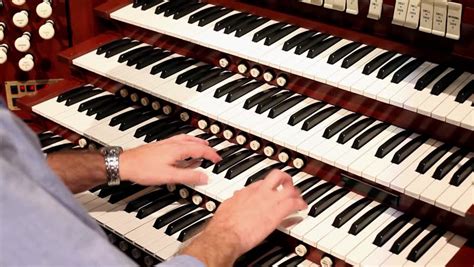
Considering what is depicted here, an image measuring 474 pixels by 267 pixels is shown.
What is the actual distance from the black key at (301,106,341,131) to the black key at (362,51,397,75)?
0.55ft

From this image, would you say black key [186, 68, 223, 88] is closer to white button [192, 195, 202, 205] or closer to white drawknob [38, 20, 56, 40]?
white button [192, 195, 202, 205]

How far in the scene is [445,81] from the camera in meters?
2.30

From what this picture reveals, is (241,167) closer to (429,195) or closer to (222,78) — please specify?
(222,78)

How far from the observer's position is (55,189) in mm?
1236

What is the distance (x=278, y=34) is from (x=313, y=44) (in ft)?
0.46

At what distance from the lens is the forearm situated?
7.48ft

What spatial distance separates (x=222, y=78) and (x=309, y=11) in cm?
38

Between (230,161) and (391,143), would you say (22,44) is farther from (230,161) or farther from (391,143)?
(391,143)

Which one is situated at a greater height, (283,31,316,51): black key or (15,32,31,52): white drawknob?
(283,31,316,51): black key

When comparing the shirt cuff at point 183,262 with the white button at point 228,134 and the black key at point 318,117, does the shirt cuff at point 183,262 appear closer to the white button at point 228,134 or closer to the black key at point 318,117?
the black key at point 318,117

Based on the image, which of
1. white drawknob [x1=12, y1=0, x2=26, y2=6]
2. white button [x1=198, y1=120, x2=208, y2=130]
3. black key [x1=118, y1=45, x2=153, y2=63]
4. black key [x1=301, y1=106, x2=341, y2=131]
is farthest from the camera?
white drawknob [x1=12, y1=0, x2=26, y2=6]

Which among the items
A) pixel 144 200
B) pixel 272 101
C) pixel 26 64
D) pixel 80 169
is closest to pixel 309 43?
pixel 272 101

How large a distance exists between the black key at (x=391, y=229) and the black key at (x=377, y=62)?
46 cm

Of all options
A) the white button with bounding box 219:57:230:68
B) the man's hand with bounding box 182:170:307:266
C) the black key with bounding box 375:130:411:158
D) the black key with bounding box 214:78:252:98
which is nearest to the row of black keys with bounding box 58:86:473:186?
the black key with bounding box 375:130:411:158
